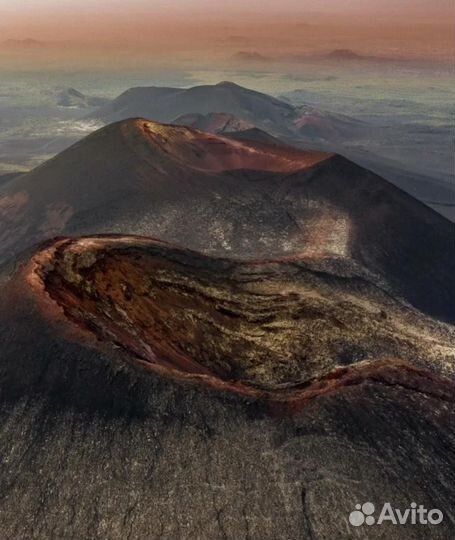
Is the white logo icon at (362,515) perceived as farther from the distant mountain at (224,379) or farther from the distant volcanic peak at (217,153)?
the distant volcanic peak at (217,153)

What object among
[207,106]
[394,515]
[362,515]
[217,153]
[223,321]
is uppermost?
[362,515]

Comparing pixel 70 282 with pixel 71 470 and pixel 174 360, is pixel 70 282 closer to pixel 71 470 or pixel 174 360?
pixel 174 360

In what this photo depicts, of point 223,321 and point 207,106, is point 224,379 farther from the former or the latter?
point 207,106

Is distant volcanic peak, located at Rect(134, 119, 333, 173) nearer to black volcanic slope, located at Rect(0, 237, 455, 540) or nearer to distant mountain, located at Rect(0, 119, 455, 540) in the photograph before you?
distant mountain, located at Rect(0, 119, 455, 540)

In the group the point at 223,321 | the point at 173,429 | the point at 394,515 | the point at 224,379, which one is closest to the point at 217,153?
the point at 223,321

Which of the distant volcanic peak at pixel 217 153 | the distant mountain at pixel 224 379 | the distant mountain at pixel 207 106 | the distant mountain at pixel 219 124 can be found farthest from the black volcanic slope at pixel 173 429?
the distant mountain at pixel 207 106

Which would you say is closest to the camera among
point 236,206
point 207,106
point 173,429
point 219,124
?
point 173,429
